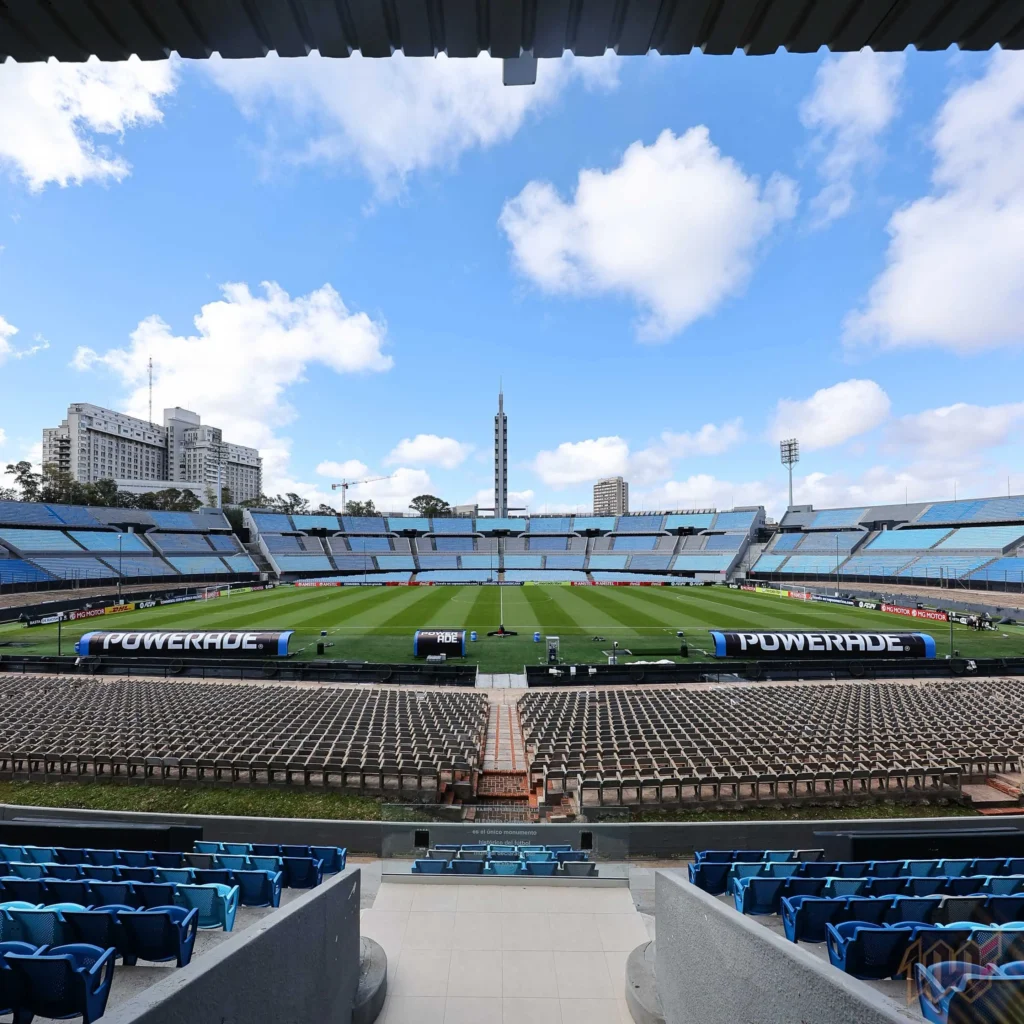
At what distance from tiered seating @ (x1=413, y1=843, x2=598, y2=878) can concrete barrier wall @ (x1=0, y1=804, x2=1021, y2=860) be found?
1.16 feet

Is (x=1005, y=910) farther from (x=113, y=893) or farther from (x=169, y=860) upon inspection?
(x=169, y=860)

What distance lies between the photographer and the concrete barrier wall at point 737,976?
8.45ft

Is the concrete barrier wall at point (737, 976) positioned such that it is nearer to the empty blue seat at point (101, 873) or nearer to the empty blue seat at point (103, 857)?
the empty blue seat at point (101, 873)

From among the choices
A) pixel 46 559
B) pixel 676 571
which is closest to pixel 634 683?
pixel 676 571

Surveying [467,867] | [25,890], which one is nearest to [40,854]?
[25,890]

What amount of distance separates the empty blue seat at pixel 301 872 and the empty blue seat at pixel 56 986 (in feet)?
12.3

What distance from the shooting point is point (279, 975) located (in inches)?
137

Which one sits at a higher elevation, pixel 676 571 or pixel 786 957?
pixel 676 571

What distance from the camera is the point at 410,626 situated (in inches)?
1586

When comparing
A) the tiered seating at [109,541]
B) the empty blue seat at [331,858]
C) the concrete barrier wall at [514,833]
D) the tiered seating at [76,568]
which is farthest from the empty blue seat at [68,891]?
the tiered seating at [109,541]

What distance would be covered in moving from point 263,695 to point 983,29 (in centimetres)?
2413

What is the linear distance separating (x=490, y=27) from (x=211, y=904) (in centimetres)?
699

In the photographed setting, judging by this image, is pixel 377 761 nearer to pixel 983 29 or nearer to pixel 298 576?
pixel 983 29

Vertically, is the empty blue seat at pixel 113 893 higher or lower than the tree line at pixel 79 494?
lower
